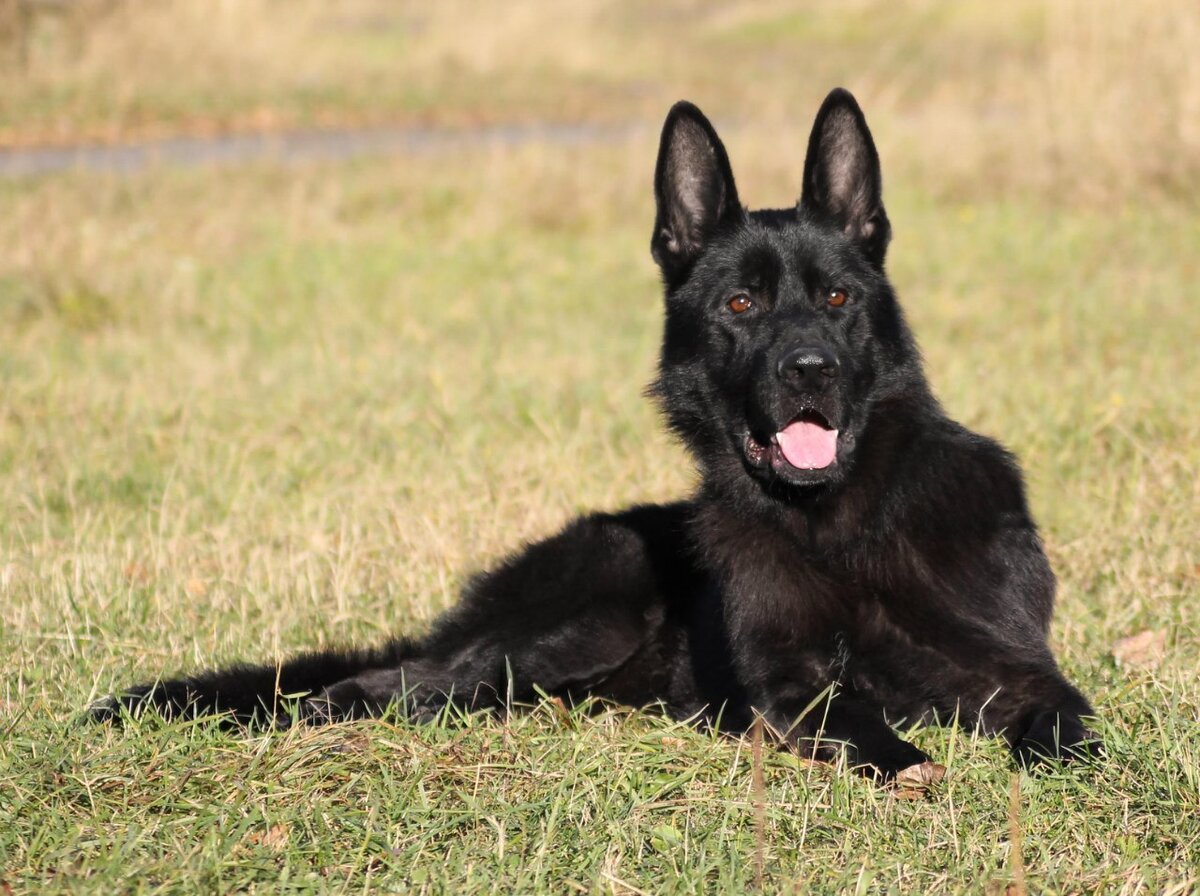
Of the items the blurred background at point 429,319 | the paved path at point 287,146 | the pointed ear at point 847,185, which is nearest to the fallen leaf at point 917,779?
the blurred background at point 429,319

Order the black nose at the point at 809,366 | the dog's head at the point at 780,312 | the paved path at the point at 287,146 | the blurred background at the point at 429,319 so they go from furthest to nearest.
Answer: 1. the paved path at the point at 287,146
2. the blurred background at the point at 429,319
3. the dog's head at the point at 780,312
4. the black nose at the point at 809,366

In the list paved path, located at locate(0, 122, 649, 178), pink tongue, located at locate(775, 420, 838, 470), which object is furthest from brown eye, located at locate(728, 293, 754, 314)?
paved path, located at locate(0, 122, 649, 178)

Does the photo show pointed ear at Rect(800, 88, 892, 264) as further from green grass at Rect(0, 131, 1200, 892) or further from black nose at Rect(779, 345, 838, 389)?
green grass at Rect(0, 131, 1200, 892)

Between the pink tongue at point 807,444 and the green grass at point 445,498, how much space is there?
72cm

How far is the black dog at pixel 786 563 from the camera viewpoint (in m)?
3.38

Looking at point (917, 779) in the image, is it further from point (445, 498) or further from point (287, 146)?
point (287, 146)

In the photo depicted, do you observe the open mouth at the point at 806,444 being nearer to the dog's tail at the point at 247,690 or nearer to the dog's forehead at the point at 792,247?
the dog's forehead at the point at 792,247

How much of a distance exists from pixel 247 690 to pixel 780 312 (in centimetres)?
164

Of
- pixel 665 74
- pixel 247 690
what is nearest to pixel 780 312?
pixel 247 690

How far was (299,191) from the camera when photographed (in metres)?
11.5

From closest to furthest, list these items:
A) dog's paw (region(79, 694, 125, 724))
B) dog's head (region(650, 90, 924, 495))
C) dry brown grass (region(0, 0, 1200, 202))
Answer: dog's paw (region(79, 694, 125, 724)) → dog's head (region(650, 90, 924, 495)) → dry brown grass (region(0, 0, 1200, 202))

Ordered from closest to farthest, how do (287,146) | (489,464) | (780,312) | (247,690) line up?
(247,690) < (780,312) < (489,464) < (287,146)

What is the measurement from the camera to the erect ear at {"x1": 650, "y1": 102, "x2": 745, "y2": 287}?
3.85 m

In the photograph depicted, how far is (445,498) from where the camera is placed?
17.3ft
